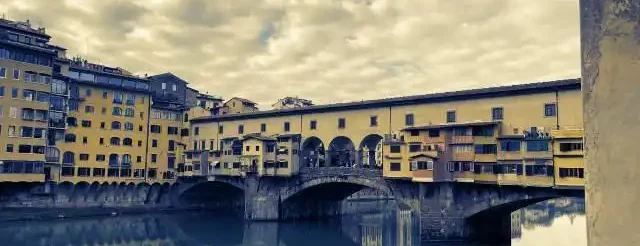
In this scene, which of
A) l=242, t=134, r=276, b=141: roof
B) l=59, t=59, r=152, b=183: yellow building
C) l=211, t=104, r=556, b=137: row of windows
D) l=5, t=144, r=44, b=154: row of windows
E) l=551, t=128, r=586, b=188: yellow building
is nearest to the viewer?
l=551, t=128, r=586, b=188: yellow building

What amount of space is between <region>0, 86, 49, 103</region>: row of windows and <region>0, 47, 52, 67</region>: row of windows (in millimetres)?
3348

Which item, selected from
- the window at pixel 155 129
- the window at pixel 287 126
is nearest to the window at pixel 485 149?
the window at pixel 287 126

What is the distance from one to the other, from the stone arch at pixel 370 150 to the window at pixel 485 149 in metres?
12.1

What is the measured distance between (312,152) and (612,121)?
56.3m

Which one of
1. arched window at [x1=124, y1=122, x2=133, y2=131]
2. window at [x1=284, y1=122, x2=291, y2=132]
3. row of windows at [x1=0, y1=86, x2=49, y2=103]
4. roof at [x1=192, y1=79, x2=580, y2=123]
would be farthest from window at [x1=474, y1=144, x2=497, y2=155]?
row of windows at [x1=0, y1=86, x2=49, y2=103]

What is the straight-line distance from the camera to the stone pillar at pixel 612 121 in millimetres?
3693

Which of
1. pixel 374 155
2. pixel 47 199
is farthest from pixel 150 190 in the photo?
pixel 374 155

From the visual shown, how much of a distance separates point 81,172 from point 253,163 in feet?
75.7

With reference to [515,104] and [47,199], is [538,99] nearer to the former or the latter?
[515,104]

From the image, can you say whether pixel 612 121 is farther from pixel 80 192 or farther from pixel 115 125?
pixel 115 125

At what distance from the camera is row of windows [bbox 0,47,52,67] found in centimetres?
5216

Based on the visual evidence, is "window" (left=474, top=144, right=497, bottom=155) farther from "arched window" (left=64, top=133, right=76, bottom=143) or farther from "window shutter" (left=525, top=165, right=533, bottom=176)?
"arched window" (left=64, top=133, right=76, bottom=143)

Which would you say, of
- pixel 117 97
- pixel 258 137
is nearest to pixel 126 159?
pixel 117 97

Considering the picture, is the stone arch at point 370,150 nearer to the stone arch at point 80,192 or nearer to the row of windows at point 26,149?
the stone arch at point 80,192
